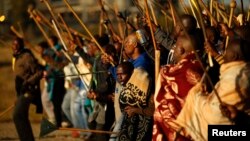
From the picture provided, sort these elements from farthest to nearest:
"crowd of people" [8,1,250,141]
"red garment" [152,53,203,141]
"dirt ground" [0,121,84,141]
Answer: "dirt ground" [0,121,84,141]
"red garment" [152,53,203,141]
"crowd of people" [8,1,250,141]

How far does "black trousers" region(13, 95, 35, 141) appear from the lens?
1254 cm

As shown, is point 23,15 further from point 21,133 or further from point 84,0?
point 21,133

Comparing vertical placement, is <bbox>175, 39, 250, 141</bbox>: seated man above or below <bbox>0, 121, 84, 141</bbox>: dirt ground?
above

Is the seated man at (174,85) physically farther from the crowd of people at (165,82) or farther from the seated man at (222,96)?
the seated man at (222,96)

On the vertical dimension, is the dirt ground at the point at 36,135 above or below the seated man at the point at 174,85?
below

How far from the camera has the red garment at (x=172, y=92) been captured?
25.1ft

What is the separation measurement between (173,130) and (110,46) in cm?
344

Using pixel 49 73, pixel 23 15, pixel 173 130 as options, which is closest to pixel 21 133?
pixel 49 73

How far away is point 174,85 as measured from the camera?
775 cm

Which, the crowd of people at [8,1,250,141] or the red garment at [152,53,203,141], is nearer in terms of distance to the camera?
the crowd of people at [8,1,250,141]

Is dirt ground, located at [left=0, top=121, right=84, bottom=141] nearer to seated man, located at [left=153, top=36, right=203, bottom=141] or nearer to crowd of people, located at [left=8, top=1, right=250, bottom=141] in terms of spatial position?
crowd of people, located at [left=8, top=1, right=250, bottom=141]

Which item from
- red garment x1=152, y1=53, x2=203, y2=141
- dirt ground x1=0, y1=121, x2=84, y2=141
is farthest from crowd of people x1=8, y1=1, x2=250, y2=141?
dirt ground x1=0, y1=121, x2=84, y2=141

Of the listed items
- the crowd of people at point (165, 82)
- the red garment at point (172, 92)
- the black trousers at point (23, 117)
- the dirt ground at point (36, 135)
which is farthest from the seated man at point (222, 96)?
the dirt ground at point (36, 135)

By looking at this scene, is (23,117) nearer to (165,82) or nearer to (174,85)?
(165,82)
